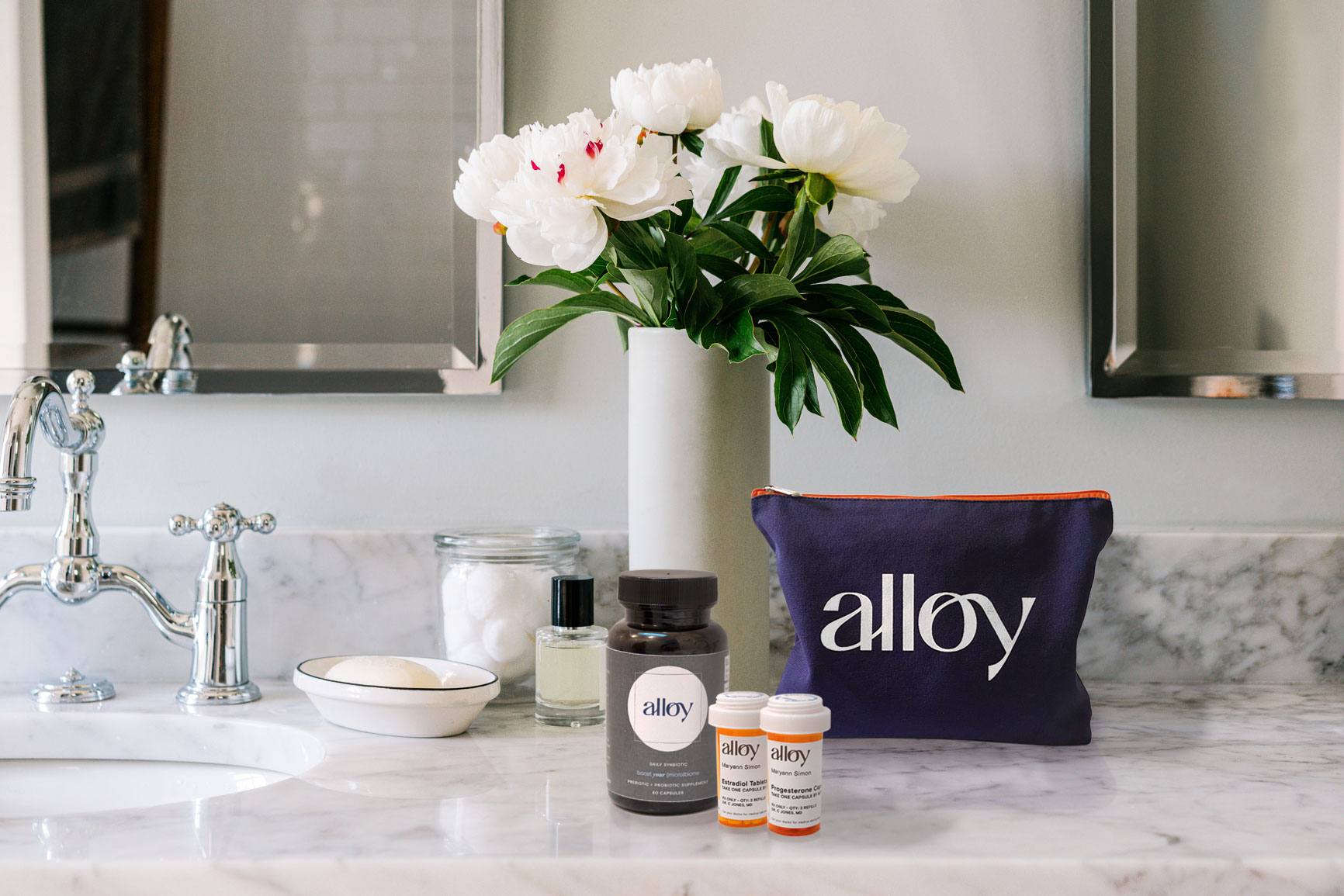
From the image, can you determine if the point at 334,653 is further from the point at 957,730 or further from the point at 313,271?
the point at 957,730

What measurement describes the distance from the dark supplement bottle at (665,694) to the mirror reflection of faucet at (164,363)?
0.57m

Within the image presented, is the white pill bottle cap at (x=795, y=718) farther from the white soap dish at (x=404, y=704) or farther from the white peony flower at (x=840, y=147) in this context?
the white peony flower at (x=840, y=147)

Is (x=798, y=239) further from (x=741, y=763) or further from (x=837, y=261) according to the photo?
(x=741, y=763)

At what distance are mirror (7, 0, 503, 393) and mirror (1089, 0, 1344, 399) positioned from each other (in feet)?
1.86

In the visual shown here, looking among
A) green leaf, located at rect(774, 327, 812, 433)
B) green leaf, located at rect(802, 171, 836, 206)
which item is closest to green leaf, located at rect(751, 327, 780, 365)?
green leaf, located at rect(774, 327, 812, 433)

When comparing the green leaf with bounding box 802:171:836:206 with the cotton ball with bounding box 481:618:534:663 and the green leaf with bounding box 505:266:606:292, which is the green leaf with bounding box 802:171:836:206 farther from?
the cotton ball with bounding box 481:618:534:663

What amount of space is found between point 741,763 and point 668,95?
1.51ft

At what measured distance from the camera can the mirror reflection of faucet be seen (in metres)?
0.92

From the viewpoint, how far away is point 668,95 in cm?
72

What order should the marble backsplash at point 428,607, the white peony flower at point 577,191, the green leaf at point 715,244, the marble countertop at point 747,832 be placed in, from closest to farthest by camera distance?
the marble countertop at point 747,832
the white peony flower at point 577,191
the green leaf at point 715,244
the marble backsplash at point 428,607

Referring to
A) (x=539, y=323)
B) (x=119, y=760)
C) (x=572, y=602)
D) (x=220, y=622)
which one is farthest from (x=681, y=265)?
(x=119, y=760)

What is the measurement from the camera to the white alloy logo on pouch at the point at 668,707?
1.82ft

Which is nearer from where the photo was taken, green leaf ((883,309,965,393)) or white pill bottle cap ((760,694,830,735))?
white pill bottle cap ((760,694,830,735))

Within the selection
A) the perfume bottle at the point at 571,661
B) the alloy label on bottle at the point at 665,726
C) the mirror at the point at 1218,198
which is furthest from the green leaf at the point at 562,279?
the mirror at the point at 1218,198
